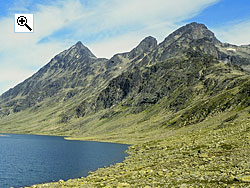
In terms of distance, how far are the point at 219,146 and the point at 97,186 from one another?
35444 millimetres

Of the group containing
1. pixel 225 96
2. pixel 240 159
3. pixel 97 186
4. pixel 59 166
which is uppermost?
pixel 225 96

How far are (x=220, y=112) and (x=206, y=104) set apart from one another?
2489cm

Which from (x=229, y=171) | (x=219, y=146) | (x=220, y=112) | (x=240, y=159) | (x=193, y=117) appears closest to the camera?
(x=229, y=171)

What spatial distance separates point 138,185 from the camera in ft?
120

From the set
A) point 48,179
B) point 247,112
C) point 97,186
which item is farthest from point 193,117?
point 97,186

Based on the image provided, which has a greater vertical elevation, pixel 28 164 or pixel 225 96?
pixel 225 96

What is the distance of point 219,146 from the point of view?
6144 centimetres

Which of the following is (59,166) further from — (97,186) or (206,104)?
(206,104)

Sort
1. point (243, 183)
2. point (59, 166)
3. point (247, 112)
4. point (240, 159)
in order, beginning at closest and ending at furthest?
1. point (243, 183)
2. point (240, 159)
3. point (59, 166)
4. point (247, 112)

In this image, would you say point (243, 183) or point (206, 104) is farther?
point (206, 104)

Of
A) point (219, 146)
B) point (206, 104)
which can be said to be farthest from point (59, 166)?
point (206, 104)

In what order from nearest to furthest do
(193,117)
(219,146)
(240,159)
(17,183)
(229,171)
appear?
1. (229,171)
2. (240,159)
3. (219,146)
4. (17,183)
5. (193,117)

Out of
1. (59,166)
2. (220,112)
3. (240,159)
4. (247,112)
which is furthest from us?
(220,112)

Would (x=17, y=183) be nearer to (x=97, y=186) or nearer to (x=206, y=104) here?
(x=97, y=186)
